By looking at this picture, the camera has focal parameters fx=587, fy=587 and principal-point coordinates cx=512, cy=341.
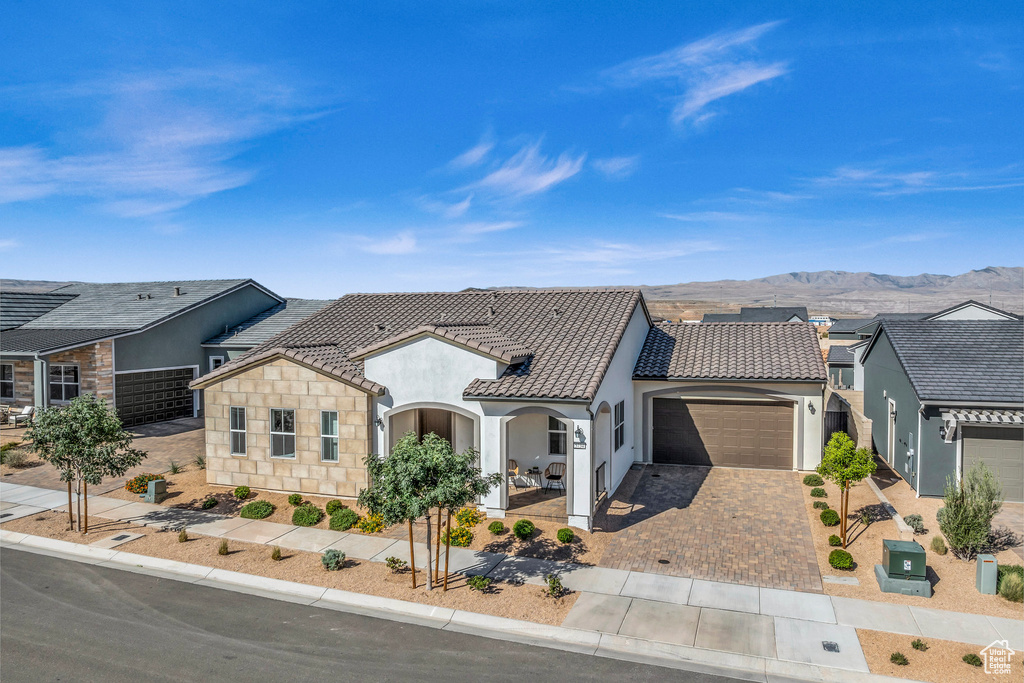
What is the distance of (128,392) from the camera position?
88.8 feet

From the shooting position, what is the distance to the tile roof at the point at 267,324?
30875 millimetres

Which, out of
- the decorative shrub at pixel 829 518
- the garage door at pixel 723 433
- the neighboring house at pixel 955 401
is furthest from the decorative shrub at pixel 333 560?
the neighboring house at pixel 955 401

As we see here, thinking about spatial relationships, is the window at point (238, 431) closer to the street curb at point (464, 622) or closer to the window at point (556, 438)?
the street curb at point (464, 622)

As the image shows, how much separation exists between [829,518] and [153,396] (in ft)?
94.7

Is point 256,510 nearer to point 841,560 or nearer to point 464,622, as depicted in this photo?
point 464,622

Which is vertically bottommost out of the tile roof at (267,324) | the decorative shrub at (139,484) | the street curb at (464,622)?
the street curb at (464,622)

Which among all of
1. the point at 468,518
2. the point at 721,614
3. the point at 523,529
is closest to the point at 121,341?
the point at 468,518

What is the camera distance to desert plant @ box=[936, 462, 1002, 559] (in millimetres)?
12559

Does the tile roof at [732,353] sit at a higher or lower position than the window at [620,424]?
higher

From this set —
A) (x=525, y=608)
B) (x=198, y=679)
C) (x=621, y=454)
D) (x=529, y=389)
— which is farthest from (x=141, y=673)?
(x=621, y=454)

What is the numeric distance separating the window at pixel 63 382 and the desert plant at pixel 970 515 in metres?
33.1

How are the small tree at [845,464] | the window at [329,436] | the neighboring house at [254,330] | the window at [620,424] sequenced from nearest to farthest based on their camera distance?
the small tree at [845,464], the window at [329,436], the window at [620,424], the neighboring house at [254,330]

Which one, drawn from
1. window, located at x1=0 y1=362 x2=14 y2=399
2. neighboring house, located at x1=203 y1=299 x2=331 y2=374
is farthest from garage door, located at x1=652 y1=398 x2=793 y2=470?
window, located at x1=0 y1=362 x2=14 y2=399

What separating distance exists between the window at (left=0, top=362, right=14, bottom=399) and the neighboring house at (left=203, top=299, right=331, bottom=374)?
8.75 metres
